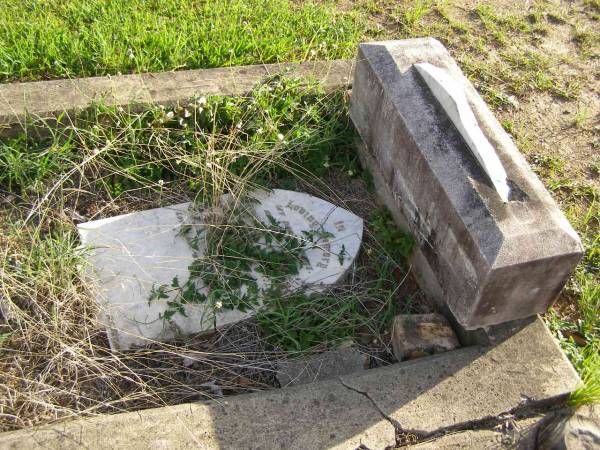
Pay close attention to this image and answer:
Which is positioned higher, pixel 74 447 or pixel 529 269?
pixel 529 269

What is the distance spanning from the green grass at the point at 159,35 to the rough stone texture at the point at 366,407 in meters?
2.15

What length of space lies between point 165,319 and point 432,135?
1.41 meters

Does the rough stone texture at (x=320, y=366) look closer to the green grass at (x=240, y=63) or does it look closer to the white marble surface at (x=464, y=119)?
the green grass at (x=240, y=63)

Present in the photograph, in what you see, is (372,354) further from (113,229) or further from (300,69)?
(300,69)

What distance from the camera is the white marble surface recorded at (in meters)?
2.58

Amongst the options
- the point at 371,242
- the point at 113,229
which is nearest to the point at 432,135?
the point at 371,242

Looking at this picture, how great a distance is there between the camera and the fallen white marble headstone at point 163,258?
9.04 ft

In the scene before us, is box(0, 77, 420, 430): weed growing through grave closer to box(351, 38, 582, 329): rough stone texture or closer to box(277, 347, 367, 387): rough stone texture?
box(277, 347, 367, 387): rough stone texture

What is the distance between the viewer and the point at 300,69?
3.82 metres

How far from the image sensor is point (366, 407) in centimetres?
234

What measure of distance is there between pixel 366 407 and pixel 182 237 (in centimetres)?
123

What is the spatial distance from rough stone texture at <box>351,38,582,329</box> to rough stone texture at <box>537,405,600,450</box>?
419 mm

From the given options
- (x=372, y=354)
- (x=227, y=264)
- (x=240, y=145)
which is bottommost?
(x=372, y=354)

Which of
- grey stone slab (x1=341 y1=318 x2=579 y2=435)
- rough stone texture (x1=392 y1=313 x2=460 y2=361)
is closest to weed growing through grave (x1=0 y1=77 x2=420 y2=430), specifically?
rough stone texture (x1=392 y1=313 x2=460 y2=361)
